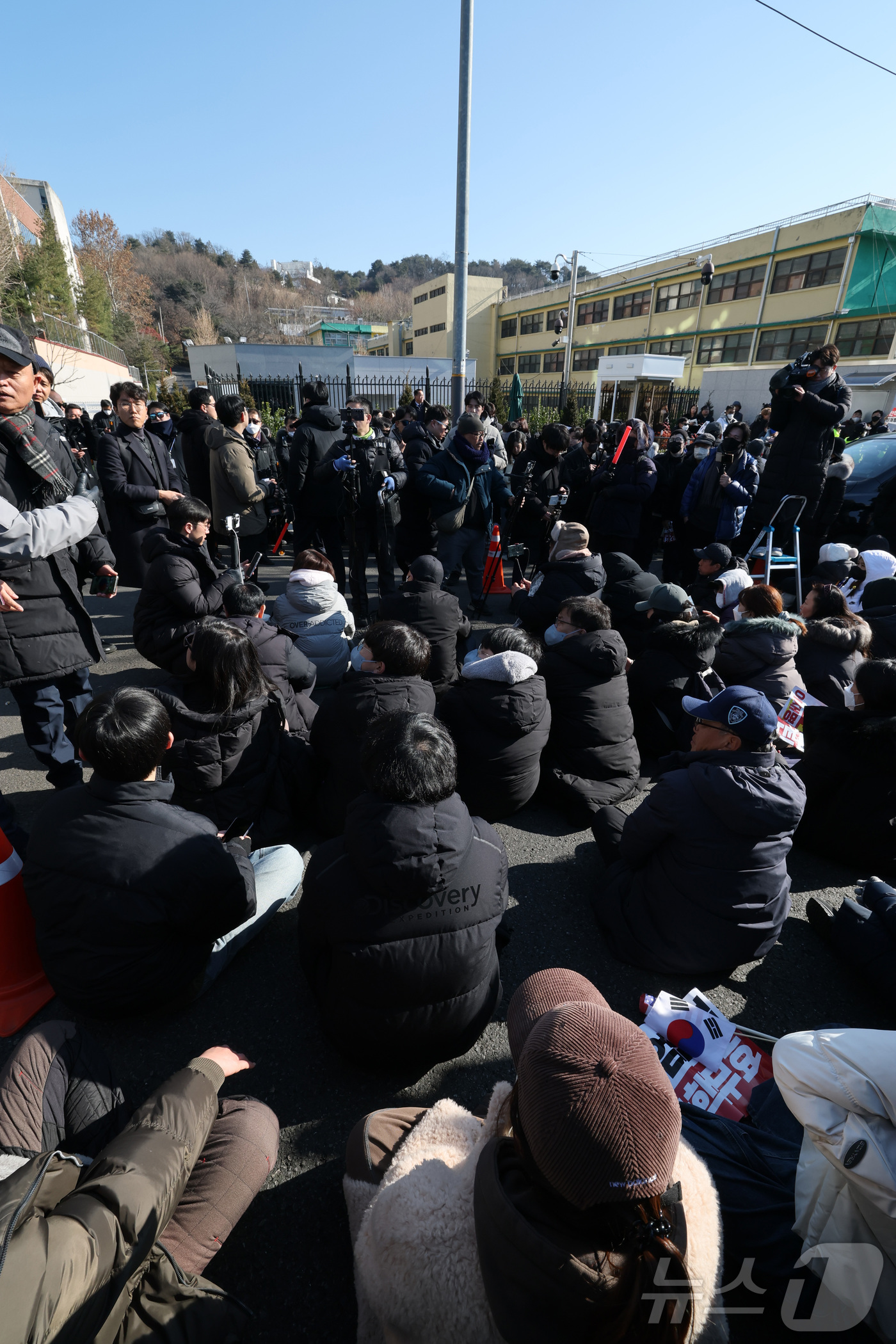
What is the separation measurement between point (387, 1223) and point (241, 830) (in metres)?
2.07

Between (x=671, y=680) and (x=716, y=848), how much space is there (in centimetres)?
171

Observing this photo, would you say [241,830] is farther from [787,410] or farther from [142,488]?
[787,410]

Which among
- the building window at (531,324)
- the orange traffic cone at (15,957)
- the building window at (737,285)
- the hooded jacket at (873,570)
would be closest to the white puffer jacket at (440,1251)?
the orange traffic cone at (15,957)

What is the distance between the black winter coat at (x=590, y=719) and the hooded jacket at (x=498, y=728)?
0.22 meters

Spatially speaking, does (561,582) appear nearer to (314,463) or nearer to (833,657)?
(833,657)

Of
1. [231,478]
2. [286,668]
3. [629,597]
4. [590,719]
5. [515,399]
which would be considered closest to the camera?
[590,719]

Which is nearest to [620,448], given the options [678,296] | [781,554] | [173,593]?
[781,554]

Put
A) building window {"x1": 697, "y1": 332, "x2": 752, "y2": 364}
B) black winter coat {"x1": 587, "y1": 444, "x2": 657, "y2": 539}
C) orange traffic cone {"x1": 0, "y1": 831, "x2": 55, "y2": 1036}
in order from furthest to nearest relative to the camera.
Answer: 1. building window {"x1": 697, "y1": 332, "x2": 752, "y2": 364}
2. black winter coat {"x1": 587, "y1": 444, "x2": 657, "y2": 539}
3. orange traffic cone {"x1": 0, "y1": 831, "x2": 55, "y2": 1036}

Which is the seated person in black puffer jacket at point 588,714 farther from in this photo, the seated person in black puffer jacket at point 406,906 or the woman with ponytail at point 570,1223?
the woman with ponytail at point 570,1223

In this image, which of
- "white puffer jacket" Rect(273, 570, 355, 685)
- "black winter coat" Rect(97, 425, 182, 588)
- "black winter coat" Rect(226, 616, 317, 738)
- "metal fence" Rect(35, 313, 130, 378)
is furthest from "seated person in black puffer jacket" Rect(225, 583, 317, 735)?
"metal fence" Rect(35, 313, 130, 378)

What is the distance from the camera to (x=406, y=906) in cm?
172

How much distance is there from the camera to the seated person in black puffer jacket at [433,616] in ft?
13.1

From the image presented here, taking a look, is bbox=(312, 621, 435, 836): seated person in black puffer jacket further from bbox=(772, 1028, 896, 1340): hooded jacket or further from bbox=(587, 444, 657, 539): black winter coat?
bbox=(587, 444, 657, 539): black winter coat

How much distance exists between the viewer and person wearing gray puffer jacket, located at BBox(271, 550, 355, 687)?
4230 mm
